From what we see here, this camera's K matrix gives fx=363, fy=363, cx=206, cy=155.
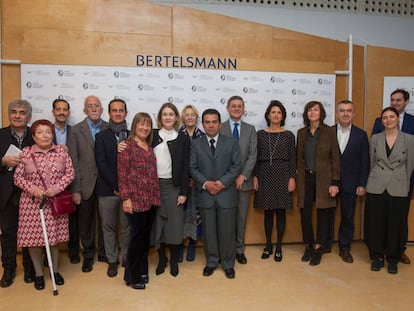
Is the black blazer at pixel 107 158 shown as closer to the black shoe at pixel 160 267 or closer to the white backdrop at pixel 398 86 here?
the black shoe at pixel 160 267

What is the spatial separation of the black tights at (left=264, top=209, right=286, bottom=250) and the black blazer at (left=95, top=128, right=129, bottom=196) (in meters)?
1.69

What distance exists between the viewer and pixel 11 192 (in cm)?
314

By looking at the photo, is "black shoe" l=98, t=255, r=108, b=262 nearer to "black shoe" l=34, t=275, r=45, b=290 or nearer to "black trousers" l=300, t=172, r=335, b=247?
"black shoe" l=34, t=275, r=45, b=290

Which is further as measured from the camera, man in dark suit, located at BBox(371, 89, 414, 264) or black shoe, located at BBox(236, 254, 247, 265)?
man in dark suit, located at BBox(371, 89, 414, 264)

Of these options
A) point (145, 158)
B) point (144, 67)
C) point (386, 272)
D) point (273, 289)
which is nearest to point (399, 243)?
point (386, 272)

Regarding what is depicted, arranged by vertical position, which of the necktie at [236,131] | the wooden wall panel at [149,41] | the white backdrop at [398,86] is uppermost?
the wooden wall panel at [149,41]

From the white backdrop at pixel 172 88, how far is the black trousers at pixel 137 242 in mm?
1475

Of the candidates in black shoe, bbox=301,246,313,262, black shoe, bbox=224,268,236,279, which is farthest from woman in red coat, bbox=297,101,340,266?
black shoe, bbox=224,268,236,279

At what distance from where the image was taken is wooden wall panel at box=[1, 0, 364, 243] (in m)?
3.92

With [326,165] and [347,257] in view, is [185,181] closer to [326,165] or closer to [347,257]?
[326,165]

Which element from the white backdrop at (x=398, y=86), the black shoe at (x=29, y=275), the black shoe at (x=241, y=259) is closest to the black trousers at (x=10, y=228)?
the black shoe at (x=29, y=275)

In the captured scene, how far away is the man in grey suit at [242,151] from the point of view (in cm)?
378

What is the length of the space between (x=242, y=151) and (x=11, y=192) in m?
2.20

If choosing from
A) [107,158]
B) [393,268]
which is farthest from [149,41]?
[393,268]
